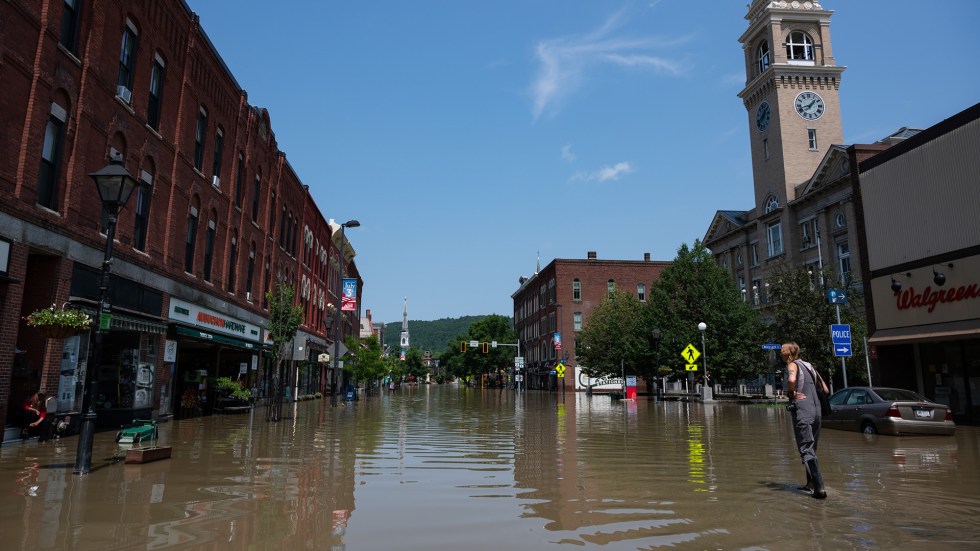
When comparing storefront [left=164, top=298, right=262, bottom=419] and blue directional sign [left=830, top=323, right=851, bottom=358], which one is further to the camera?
blue directional sign [left=830, top=323, right=851, bottom=358]

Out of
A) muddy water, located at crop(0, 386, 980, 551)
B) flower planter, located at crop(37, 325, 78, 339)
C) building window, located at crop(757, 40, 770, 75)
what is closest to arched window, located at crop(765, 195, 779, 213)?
building window, located at crop(757, 40, 770, 75)

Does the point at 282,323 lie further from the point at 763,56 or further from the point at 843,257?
the point at 763,56

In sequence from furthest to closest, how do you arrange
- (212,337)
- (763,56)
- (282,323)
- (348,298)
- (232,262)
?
(763,56), (348,298), (232,262), (212,337), (282,323)

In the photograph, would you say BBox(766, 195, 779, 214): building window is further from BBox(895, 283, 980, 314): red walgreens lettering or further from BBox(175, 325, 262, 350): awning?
BBox(175, 325, 262, 350): awning

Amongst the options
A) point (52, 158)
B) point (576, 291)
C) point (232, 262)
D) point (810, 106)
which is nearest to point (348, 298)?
point (232, 262)

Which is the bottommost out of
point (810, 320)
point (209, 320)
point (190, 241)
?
point (209, 320)

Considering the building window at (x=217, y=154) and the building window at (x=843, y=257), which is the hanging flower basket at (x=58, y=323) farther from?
the building window at (x=843, y=257)

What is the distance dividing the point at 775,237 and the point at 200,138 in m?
43.4

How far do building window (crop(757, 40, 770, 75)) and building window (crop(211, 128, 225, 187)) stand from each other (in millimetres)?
47008

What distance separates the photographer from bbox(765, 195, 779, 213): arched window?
50875 mm

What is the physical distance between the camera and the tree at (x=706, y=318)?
41.9 metres

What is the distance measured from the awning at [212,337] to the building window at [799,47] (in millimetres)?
49721

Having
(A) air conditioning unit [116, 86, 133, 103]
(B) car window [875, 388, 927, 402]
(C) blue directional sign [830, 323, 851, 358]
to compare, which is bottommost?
(B) car window [875, 388, 927, 402]

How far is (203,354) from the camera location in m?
28.5
